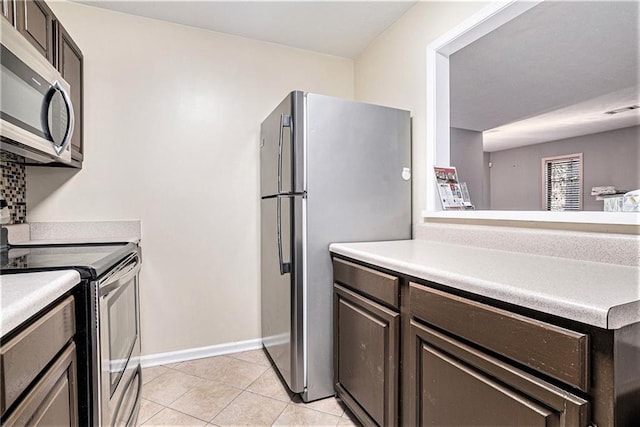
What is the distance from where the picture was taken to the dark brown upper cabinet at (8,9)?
127 cm

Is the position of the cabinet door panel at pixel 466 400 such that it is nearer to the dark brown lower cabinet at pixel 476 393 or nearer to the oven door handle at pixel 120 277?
the dark brown lower cabinet at pixel 476 393

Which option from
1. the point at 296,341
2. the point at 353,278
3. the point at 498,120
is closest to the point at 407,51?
the point at 353,278

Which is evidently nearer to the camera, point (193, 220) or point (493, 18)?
point (493, 18)

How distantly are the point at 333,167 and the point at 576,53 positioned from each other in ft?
Result: 8.65

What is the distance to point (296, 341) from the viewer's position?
179cm

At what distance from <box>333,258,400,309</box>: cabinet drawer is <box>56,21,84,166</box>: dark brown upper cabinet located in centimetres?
169

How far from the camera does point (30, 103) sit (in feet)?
4.10

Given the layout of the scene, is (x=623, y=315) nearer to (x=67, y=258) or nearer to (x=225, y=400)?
(x=67, y=258)

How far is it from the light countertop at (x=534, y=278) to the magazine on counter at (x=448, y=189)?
0.41 m

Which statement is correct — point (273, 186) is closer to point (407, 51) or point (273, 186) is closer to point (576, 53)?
point (407, 51)

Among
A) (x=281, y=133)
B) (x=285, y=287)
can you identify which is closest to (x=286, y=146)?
(x=281, y=133)

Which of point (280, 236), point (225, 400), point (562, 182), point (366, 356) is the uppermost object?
point (562, 182)

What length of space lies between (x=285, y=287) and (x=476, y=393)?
1.18 meters

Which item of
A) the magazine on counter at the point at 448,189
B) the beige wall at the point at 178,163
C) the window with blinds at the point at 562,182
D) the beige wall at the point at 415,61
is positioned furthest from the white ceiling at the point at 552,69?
the beige wall at the point at 178,163
